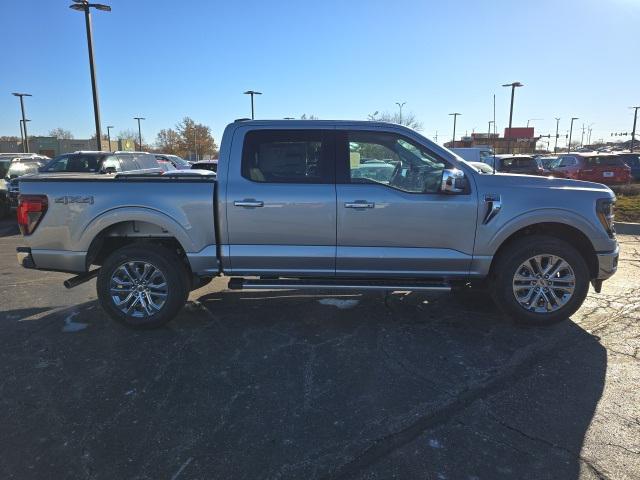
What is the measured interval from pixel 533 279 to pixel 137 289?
3.94 m

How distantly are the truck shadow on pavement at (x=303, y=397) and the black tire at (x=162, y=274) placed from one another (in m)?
0.15

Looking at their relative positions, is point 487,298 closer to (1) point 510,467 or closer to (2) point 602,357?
(2) point 602,357

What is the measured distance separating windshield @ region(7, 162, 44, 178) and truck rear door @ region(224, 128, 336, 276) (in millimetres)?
11874

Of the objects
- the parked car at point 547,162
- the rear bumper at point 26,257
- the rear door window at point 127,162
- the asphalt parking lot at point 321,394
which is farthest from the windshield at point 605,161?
the rear bumper at point 26,257

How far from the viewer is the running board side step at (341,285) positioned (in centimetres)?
448

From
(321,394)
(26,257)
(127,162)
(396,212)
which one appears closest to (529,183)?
(396,212)

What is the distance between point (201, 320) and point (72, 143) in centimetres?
7848

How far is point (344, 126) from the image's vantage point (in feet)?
15.2

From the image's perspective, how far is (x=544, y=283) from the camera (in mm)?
4594

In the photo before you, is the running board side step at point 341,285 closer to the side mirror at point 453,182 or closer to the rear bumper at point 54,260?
the side mirror at point 453,182

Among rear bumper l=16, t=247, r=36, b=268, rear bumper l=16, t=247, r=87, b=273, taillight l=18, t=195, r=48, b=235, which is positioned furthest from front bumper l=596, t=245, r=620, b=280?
rear bumper l=16, t=247, r=36, b=268

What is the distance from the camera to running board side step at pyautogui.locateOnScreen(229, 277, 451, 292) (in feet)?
14.7

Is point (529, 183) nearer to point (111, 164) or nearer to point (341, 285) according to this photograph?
point (341, 285)

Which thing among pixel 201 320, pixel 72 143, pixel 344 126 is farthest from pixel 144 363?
pixel 72 143
